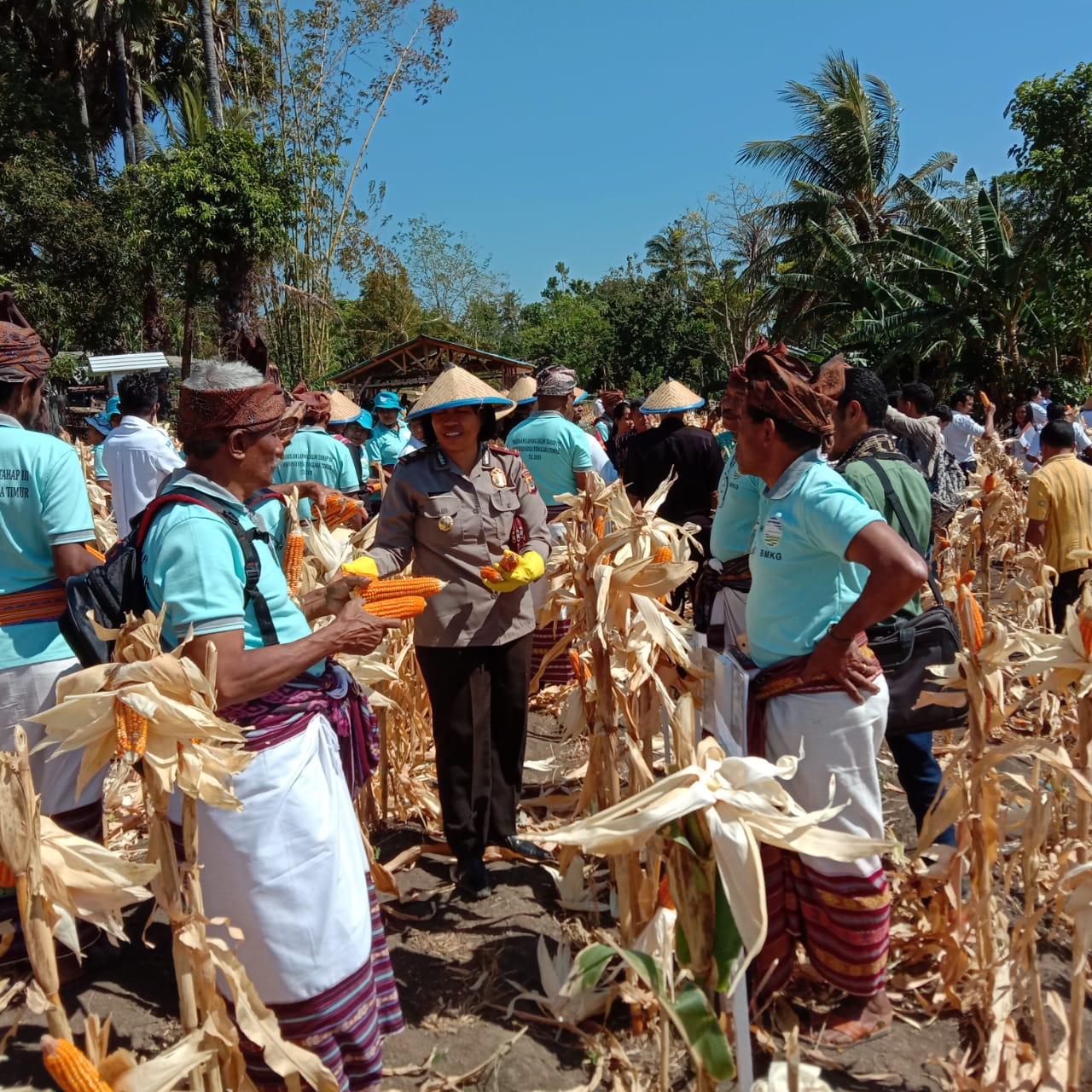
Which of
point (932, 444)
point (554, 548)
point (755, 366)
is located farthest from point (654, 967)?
point (932, 444)

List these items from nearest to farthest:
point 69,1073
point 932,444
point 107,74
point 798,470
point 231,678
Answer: point 69,1073
point 231,678
point 798,470
point 932,444
point 107,74

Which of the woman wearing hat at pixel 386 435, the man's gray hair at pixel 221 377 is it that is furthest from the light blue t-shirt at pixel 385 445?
the man's gray hair at pixel 221 377

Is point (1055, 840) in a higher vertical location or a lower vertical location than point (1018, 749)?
lower

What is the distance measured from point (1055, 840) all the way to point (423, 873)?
2463 mm

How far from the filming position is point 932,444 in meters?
5.16

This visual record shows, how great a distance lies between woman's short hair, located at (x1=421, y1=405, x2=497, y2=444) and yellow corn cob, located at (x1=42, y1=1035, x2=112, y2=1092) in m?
2.37

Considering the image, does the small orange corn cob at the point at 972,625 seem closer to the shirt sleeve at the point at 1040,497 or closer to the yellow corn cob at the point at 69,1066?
the yellow corn cob at the point at 69,1066

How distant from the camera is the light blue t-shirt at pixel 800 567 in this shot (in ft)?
7.52

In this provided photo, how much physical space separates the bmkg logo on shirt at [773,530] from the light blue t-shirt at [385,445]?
5.78 meters

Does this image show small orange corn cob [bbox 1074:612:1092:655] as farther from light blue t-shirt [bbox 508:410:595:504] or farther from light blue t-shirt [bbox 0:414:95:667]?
light blue t-shirt [bbox 508:410:595:504]

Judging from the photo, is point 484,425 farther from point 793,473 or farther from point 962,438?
point 962,438

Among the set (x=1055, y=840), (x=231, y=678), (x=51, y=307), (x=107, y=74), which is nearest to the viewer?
(x=231, y=678)

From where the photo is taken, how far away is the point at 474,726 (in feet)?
10.8

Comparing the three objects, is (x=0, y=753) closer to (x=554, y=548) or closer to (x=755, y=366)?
(x=755, y=366)
